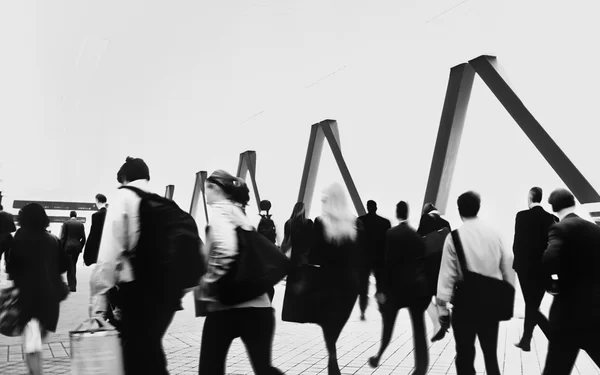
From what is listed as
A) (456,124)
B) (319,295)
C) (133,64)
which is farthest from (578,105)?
(133,64)

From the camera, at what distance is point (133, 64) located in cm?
1891

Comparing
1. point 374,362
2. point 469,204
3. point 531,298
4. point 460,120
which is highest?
point 460,120

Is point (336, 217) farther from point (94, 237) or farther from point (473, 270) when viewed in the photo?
point (94, 237)

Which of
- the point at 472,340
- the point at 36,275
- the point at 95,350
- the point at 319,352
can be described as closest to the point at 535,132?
the point at 319,352

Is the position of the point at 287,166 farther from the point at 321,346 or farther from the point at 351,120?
the point at 321,346

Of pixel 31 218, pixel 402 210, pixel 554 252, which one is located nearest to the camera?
pixel 554 252

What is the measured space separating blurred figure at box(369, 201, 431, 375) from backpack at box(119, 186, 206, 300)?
2273 mm

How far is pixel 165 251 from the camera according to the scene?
327 cm

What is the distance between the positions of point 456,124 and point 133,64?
12.2 m

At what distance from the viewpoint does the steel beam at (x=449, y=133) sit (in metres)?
9.43

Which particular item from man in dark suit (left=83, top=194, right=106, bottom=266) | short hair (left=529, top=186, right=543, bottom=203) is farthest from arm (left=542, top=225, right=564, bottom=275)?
man in dark suit (left=83, top=194, right=106, bottom=266)

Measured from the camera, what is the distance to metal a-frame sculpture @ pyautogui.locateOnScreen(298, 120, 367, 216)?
12383 mm

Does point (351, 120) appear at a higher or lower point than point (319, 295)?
higher

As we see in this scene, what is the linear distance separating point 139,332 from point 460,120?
23.9ft
